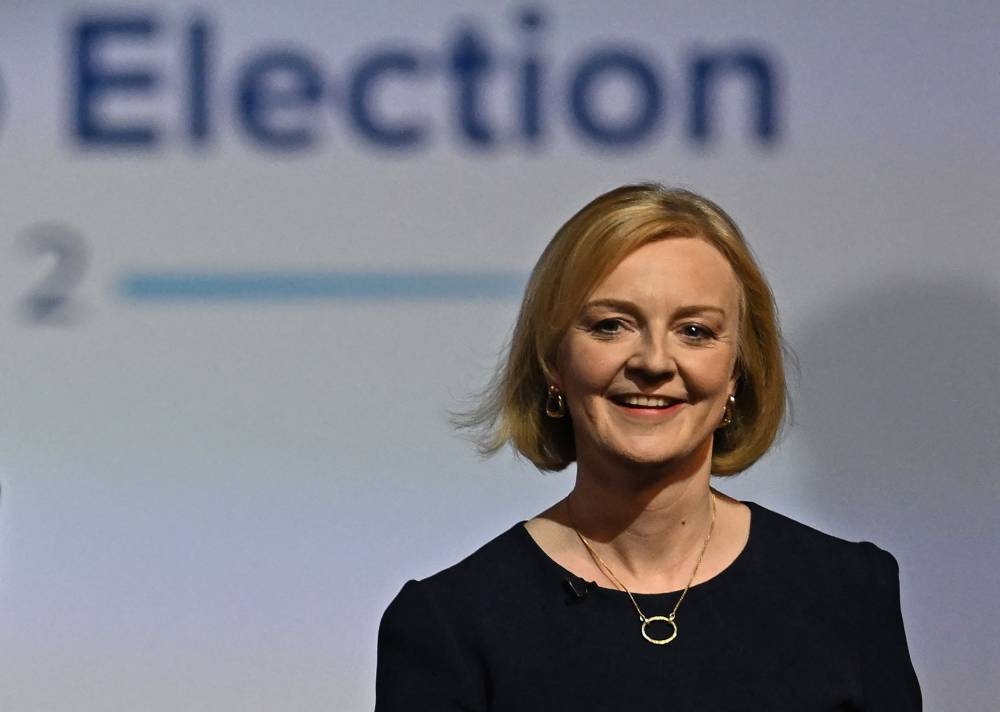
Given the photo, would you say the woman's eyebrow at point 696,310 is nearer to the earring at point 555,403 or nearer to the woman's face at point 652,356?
the woman's face at point 652,356

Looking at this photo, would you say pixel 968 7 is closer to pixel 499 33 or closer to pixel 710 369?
pixel 499 33

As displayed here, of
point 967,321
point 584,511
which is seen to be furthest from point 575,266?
point 967,321

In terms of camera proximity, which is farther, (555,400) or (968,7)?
(968,7)

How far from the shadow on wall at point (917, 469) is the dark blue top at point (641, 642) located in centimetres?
82

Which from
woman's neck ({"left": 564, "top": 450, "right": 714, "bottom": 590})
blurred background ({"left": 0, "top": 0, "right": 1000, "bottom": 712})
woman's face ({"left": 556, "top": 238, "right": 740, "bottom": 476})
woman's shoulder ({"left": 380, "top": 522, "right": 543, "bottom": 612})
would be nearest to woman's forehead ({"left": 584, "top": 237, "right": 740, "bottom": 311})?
woman's face ({"left": 556, "top": 238, "right": 740, "bottom": 476})

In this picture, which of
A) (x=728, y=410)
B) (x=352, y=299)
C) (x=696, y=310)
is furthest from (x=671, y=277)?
(x=352, y=299)

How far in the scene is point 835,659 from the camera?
1900 millimetres

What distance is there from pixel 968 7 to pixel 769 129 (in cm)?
41

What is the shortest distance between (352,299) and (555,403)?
89 centimetres

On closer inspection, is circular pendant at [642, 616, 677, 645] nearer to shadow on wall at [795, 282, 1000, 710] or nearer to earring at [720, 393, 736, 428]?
earring at [720, 393, 736, 428]

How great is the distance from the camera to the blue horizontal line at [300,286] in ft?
9.18

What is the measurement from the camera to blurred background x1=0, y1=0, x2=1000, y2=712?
9.09ft

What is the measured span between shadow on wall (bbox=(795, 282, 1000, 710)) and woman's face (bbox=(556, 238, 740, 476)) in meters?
0.94

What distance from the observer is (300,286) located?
280cm
